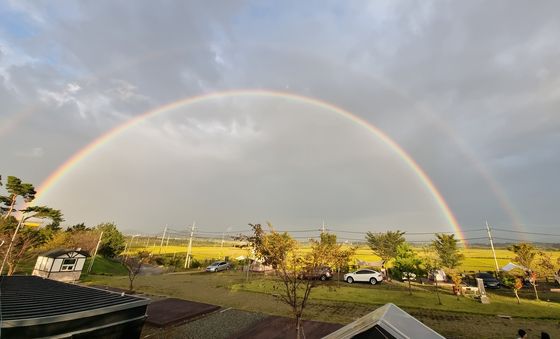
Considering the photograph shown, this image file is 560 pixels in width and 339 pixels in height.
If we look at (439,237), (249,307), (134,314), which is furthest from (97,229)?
(439,237)

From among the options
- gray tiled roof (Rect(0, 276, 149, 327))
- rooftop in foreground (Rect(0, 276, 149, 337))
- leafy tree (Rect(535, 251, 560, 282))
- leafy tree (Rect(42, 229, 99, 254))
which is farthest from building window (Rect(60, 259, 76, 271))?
leafy tree (Rect(535, 251, 560, 282))

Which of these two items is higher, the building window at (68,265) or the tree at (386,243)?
the tree at (386,243)

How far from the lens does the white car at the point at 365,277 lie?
29.9 m

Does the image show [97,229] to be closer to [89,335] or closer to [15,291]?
[15,291]

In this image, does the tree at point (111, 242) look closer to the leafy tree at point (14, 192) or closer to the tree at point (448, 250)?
the leafy tree at point (14, 192)

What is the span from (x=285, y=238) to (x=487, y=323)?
12.8 metres

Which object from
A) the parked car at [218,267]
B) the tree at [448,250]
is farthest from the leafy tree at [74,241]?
the tree at [448,250]

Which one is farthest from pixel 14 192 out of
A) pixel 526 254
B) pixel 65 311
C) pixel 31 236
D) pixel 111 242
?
pixel 526 254

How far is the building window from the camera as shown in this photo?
31391mm

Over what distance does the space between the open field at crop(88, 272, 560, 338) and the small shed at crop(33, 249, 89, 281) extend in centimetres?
1189

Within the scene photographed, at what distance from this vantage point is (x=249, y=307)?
1936 centimetres

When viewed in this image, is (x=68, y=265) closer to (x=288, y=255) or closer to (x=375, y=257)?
(x=288, y=255)

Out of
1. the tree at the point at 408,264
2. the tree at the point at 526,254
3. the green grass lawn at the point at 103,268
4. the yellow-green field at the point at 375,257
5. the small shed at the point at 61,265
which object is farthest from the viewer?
the yellow-green field at the point at 375,257

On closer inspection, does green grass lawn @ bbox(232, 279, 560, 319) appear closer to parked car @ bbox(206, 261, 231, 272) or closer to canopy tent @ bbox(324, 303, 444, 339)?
canopy tent @ bbox(324, 303, 444, 339)
